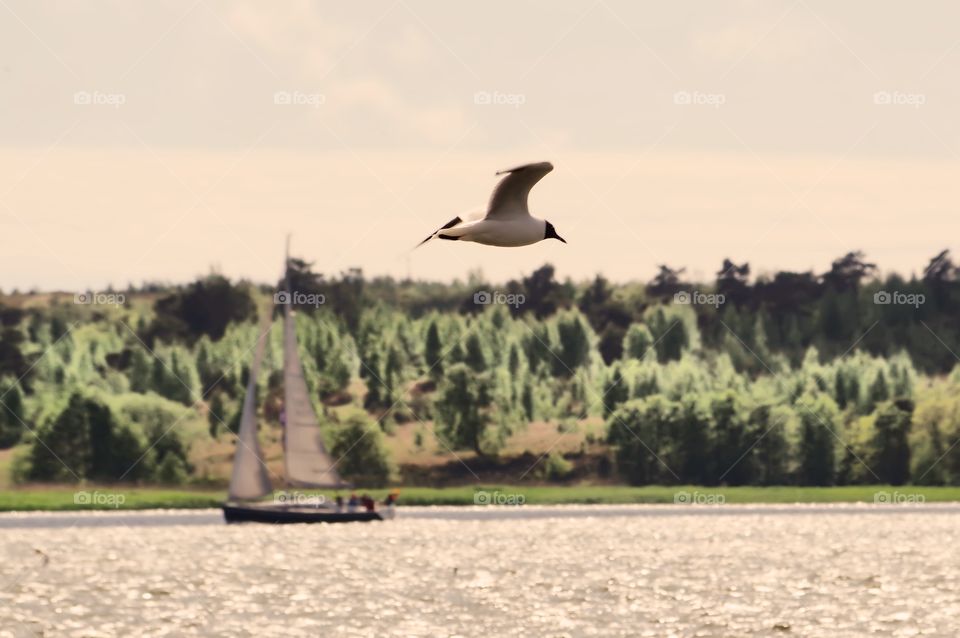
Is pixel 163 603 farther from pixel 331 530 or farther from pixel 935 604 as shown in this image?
pixel 331 530

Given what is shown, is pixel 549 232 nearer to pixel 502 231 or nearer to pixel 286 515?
pixel 502 231

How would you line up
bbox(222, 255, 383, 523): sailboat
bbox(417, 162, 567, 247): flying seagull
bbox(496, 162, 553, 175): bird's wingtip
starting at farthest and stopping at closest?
bbox(222, 255, 383, 523): sailboat < bbox(417, 162, 567, 247): flying seagull < bbox(496, 162, 553, 175): bird's wingtip

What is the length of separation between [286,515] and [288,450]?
1565 cm

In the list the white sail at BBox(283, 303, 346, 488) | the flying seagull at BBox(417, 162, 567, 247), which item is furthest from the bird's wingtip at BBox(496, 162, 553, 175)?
the white sail at BBox(283, 303, 346, 488)

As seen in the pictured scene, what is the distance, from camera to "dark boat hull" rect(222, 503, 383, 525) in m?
154

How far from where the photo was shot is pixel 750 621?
9156 cm

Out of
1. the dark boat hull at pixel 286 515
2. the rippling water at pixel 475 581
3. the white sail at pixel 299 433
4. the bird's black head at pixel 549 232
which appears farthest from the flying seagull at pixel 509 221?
the dark boat hull at pixel 286 515

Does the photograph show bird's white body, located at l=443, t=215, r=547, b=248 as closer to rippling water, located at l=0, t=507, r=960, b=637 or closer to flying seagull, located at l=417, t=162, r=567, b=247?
flying seagull, located at l=417, t=162, r=567, b=247

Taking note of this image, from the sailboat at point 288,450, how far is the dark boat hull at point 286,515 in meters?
0.08

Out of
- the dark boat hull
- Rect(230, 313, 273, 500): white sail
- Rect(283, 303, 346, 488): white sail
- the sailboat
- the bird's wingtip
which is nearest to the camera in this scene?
the bird's wingtip

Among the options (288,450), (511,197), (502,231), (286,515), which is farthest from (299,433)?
(502,231)

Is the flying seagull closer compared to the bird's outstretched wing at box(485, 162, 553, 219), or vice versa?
the flying seagull

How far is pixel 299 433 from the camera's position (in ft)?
469

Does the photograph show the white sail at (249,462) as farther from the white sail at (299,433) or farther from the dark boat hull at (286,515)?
the white sail at (299,433)
